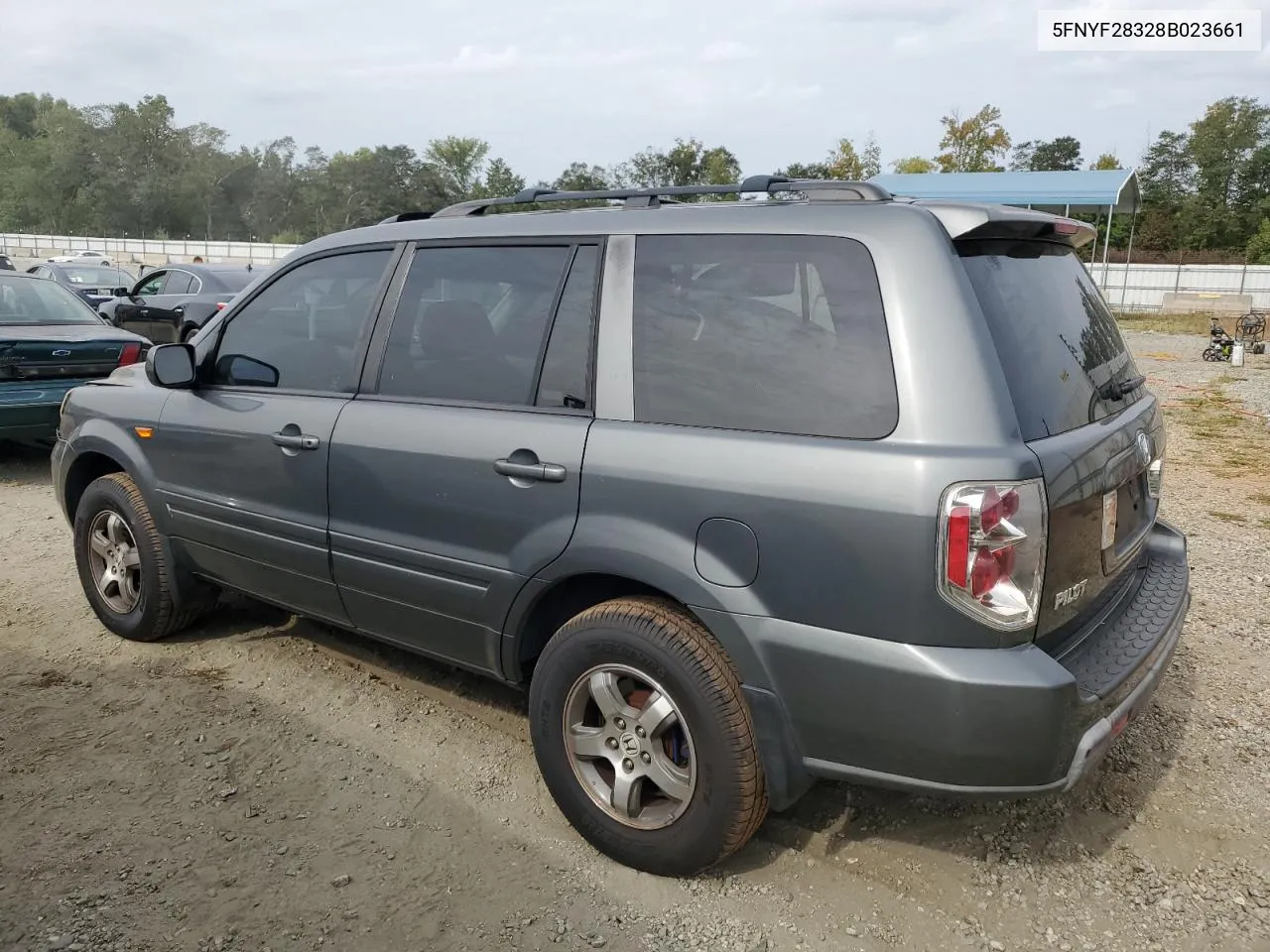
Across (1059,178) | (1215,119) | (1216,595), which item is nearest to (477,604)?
(1216,595)

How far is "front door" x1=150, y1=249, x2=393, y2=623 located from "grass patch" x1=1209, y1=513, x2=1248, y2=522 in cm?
606

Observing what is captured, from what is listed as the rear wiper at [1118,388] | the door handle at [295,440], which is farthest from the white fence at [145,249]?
the rear wiper at [1118,388]

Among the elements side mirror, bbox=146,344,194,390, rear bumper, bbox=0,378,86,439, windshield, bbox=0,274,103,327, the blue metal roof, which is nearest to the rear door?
side mirror, bbox=146,344,194,390

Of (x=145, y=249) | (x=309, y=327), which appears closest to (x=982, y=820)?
(x=309, y=327)

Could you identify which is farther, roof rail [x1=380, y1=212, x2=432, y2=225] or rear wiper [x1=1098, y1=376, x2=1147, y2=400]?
roof rail [x1=380, y1=212, x2=432, y2=225]

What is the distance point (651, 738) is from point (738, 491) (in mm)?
785

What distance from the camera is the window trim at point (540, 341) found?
Result: 2.88 m

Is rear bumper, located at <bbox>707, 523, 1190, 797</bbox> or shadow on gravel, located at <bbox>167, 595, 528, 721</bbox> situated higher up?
rear bumper, located at <bbox>707, 523, 1190, 797</bbox>

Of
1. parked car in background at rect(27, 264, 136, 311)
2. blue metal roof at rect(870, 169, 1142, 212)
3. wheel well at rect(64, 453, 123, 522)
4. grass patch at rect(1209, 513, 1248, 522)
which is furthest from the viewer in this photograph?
blue metal roof at rect(870, 169, 1142, 212)

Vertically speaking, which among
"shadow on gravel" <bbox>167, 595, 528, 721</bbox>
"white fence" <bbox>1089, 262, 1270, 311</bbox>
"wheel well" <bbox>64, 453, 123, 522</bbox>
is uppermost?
"wheel well" <bbox>64, 453, 123, 522</bbox>

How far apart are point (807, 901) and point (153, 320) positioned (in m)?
11.6

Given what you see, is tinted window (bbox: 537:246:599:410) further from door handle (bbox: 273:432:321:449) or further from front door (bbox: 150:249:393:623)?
door handle (bbox: 273:432:321:449)

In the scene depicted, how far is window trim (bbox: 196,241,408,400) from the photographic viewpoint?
3.47 meters

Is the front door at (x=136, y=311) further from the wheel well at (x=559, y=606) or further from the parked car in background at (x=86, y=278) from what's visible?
the wheel well at (x=559, y=606)
